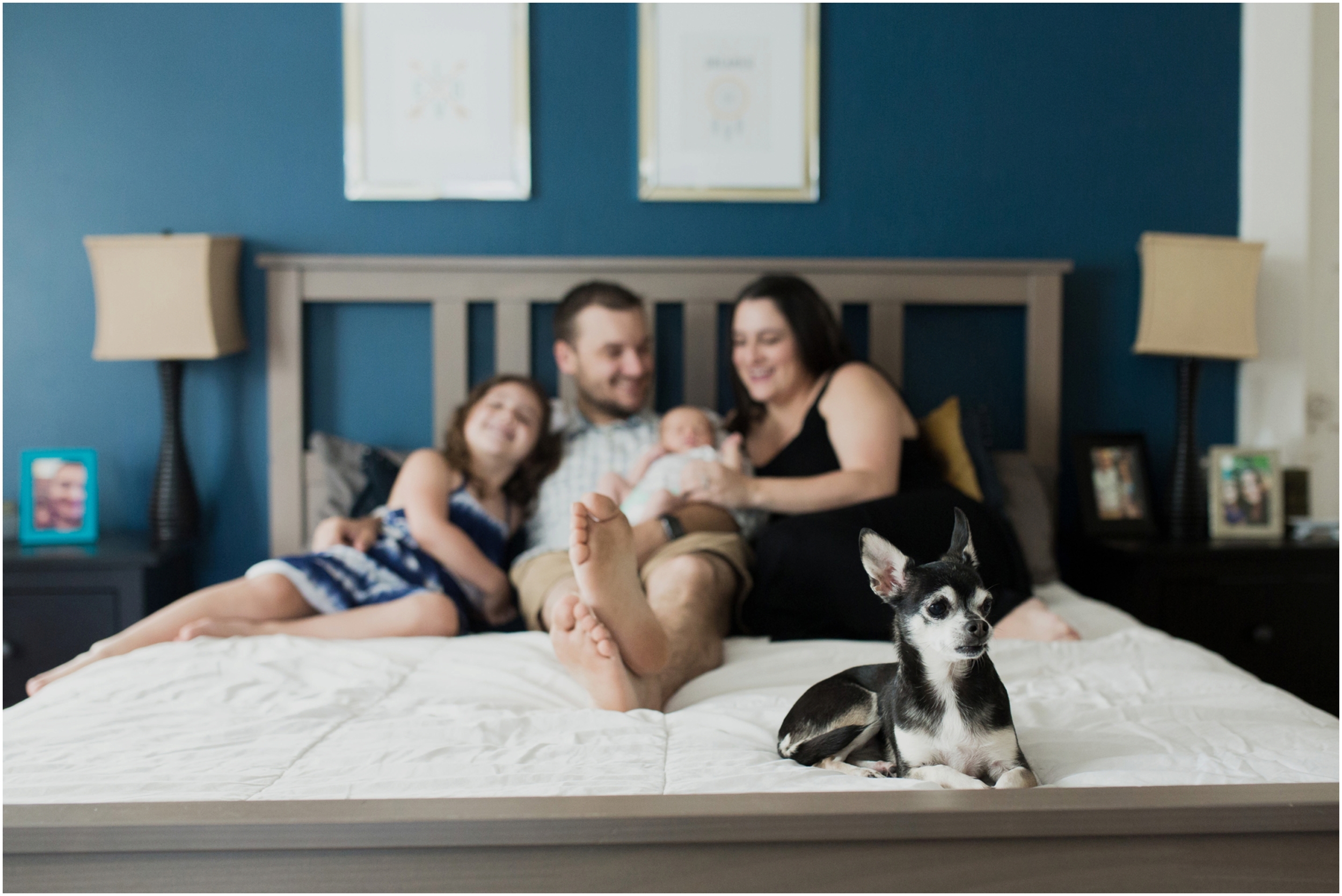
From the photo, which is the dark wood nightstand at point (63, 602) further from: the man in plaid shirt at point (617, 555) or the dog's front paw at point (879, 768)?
the dog's front paw at point (879, 768)

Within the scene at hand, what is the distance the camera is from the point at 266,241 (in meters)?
2.35

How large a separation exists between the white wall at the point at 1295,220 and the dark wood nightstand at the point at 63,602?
2706mm

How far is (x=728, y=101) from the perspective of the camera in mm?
2359

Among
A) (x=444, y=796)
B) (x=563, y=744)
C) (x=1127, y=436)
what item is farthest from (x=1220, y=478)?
(x=444, y=796)

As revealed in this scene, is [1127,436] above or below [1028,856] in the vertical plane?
above

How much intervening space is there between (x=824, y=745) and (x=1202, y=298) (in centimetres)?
188

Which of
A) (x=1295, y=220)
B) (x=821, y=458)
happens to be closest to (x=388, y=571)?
(x=821, y=458)

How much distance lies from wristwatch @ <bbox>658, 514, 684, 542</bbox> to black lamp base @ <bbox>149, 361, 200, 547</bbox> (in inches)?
47.3

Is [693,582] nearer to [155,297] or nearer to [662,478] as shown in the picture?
[662,478]

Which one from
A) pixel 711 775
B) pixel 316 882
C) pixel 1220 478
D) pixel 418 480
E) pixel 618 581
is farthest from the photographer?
pixel 1220 478

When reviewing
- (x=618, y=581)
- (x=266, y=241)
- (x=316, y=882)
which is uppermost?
(x=266, y=241)

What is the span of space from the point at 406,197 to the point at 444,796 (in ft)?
6.01

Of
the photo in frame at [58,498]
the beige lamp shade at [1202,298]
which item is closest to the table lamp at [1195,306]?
the beige lamp shade at [1202,298]

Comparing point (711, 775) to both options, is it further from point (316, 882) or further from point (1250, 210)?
point (1250, 210)
